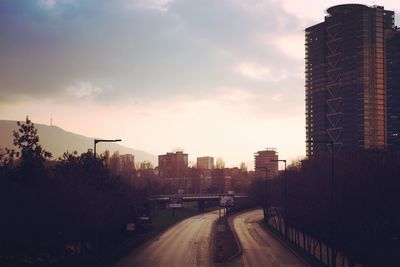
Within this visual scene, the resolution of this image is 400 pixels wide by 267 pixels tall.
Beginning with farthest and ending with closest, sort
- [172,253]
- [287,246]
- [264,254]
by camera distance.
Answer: [287,246]
[172,253]
[264,254]

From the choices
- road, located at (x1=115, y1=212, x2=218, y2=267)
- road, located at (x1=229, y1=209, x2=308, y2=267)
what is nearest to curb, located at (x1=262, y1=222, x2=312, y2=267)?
road, located at (x1=229, y1=209, x2=308, y2=267)

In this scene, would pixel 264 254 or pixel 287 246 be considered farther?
pixel 287 246

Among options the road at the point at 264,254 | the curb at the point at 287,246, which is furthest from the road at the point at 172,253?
the curb at the point at 287,246

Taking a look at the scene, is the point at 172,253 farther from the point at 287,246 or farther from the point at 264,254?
the point at 287,246

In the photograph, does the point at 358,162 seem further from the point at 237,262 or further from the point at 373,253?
the point at 237,262

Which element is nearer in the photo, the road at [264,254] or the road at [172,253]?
the road at [264,254]

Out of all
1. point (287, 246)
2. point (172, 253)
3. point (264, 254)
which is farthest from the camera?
point (287, 246)

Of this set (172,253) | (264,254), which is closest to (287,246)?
(264,254)

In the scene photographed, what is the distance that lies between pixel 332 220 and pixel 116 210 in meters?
20.2

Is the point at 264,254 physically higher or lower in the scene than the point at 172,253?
higher

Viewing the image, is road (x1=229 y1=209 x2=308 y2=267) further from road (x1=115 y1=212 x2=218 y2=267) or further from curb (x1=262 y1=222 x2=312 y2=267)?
road (x1=115 y1=212 x2=218 y2=267)

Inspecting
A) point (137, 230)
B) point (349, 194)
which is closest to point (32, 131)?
point (349, 194)

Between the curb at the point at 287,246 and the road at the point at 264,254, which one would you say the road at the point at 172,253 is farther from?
the curb at the point at 287,246

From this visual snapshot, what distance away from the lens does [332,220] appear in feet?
138
